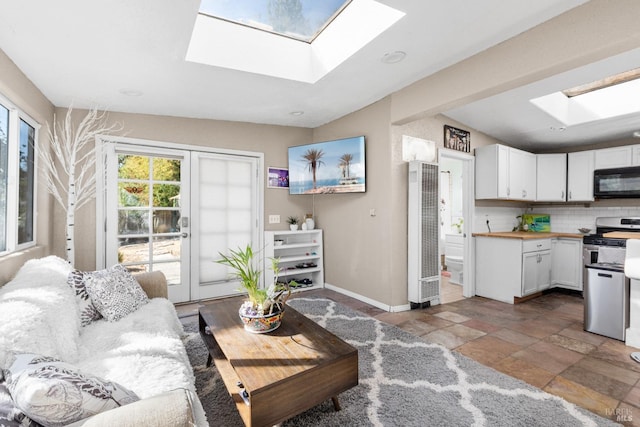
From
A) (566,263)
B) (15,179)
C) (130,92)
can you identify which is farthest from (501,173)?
(15,179)

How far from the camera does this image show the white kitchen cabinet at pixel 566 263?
4.28 meters

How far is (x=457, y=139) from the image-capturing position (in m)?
4.12

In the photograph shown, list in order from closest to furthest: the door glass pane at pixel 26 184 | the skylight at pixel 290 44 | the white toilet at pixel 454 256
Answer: the skylight at pixel 290 44
the door glass pane at pixel 26 184
the white toilet at pixel 454 256

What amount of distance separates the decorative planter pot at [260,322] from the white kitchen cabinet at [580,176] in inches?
192

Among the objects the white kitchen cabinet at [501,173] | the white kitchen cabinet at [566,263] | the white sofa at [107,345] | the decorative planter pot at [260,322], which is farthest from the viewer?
the white kitchen cabinet at [566,263]

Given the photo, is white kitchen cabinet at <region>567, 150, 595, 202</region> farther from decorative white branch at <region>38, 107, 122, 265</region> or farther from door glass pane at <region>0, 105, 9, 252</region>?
door glass pane at <region>0, 105, 9, 252</region>

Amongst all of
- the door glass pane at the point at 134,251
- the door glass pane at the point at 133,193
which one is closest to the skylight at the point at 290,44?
the door glass pane at the point at 133,193

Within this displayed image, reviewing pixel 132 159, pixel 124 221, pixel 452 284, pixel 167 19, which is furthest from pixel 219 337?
pixel 452 284

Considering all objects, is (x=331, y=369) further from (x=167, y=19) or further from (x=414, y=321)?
(x=167, y=19)

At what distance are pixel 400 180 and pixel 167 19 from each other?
2664mm

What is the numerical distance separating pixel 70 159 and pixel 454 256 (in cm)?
513

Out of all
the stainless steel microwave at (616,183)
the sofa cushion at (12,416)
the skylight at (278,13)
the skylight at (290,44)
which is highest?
the skylight at (278,13)

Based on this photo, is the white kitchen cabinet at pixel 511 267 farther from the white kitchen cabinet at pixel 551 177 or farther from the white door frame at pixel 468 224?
the white kitchen cabinet at pixel 551 177

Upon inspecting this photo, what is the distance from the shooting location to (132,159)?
143 inches
